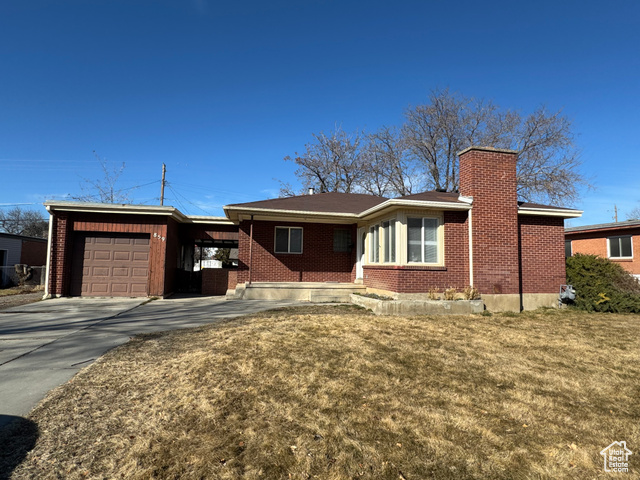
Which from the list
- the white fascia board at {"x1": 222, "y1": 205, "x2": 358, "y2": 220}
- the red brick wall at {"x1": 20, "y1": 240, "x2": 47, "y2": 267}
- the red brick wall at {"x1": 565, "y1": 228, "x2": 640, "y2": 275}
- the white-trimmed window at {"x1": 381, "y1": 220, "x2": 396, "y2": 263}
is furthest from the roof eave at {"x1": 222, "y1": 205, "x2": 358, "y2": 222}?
the red brick wall at {"x1": 20, "y1": 240, "x2": 47, "y2": 267}

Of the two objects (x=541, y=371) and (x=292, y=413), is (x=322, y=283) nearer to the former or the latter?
(x=541, y=371)

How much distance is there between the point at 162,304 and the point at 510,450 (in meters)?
10.8

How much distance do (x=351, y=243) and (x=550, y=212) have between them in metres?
7.00

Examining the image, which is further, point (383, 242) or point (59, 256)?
point (59, 256)

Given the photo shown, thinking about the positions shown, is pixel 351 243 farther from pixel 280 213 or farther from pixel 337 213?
pixel 280 213

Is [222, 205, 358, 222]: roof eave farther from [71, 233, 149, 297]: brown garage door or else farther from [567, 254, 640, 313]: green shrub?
[567, 254, 640, 313]: green shrub

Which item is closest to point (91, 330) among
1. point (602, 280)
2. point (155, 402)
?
point (155, 402)

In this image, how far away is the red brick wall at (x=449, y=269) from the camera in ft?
33.2

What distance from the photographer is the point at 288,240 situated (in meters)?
14.2

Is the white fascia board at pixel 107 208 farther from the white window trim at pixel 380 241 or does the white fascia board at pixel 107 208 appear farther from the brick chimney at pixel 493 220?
the brick chimney at pixel 493 220

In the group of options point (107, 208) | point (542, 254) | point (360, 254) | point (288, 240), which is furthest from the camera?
point (288, 240)

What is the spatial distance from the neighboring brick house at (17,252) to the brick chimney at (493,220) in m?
21.9

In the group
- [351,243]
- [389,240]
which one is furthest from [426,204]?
[351,243]

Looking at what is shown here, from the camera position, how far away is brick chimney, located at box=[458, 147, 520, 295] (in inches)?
408
